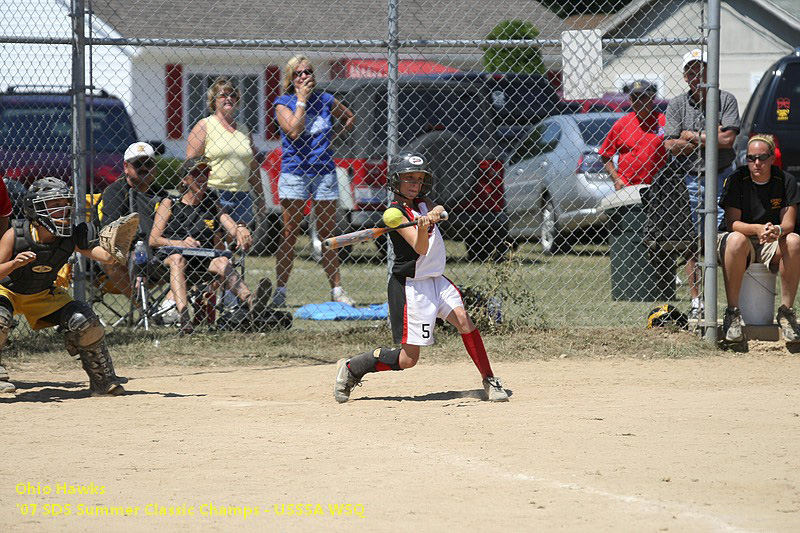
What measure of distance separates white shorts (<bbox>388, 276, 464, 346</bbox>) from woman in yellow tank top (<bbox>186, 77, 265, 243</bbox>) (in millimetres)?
3232

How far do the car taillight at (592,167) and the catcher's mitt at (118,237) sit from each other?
7.87 metres

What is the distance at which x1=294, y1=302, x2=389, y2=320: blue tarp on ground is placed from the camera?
9531 millimetres

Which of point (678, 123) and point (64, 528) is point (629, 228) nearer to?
point (678, 123)

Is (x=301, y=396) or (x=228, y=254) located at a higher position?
(x=228, y=254)

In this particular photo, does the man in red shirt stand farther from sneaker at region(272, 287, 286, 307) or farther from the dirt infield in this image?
sneaker at region(272, 287, 286, 307)

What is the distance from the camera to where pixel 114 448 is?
5.28 meters

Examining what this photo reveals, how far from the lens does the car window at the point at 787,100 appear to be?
11664 mm

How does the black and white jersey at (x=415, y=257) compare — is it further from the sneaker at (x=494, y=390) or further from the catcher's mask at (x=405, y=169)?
the sneaker at (x=494, y=390)

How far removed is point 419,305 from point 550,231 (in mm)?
7848

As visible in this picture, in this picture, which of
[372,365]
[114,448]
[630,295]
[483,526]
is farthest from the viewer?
[630,295]

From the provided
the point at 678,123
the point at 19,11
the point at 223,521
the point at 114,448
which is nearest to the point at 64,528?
the point at 223,521

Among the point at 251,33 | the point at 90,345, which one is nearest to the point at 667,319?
the point at 90,345

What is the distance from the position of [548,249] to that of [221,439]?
9.01 meters

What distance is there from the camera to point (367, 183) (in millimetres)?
12633
